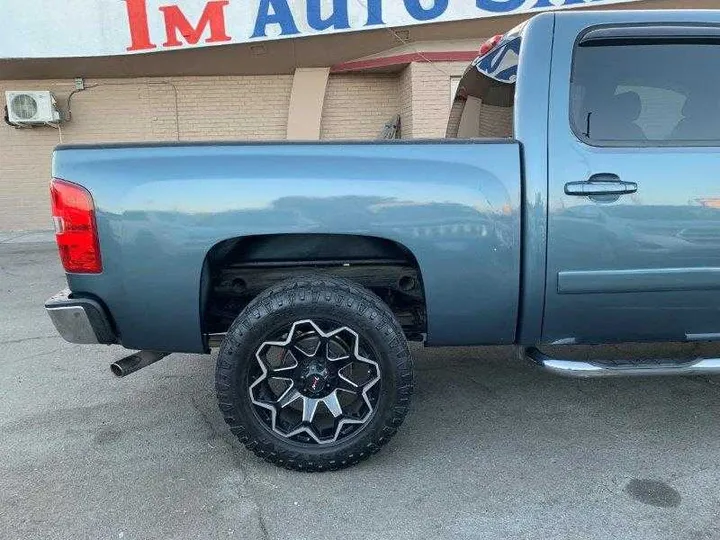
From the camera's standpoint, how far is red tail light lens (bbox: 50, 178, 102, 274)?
97.2 inches

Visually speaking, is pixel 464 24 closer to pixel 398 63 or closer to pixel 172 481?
pixel 398 63

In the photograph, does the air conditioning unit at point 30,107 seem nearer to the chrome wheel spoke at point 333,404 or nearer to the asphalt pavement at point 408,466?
the asphalt pavement at point 408,466

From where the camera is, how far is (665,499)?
249 centimetres

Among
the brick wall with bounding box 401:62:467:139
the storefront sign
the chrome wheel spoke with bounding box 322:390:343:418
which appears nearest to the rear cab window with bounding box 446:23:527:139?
the chrome wheel spoke with bounding box 322:390:343:418

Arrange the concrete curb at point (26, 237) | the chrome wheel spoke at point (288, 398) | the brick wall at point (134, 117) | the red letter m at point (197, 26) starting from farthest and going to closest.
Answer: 1. the brick wall at point (134, 117)
2. the concrete curb at point (26, 237)
3. the red letter m at point (197, 26)
4. the chrome wheel spoke at point (288, 398)

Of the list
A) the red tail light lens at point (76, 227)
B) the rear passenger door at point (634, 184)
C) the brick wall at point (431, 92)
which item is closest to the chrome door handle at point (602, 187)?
the rear passenger door at point (634, 184)

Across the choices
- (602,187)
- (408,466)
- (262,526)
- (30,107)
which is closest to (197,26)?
(30,107)

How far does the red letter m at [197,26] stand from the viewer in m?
9.18

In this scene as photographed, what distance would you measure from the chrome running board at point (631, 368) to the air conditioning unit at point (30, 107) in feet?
34.7

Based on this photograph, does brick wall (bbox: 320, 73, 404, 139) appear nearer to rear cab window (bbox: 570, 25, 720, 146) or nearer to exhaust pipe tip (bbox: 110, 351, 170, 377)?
rear cab window (bbox: 570, 25, 720, 146)

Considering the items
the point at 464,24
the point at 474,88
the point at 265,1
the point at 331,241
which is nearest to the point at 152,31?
the point at 265,1

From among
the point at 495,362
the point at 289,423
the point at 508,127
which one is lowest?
the point at 495,362

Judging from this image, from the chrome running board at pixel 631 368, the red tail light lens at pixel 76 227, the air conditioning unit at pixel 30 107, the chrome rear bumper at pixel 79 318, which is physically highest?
the air conditioning unit at pixel 30 107

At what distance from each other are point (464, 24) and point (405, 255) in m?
7.48
